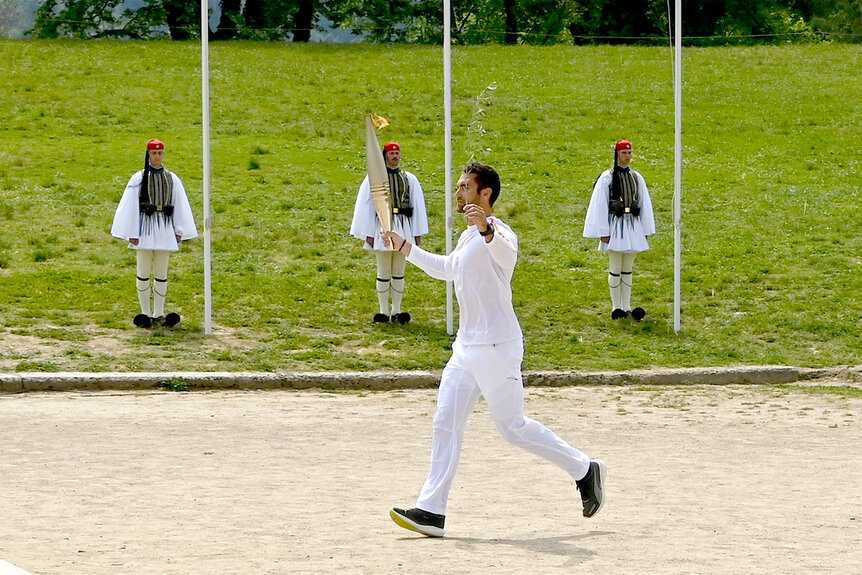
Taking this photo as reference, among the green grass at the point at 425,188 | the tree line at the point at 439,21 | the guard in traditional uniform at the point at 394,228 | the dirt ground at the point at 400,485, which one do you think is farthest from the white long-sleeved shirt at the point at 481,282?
the tree line at the point at 439,21

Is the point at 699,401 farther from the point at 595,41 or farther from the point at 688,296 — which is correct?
the point at 595,41

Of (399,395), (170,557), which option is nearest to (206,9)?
(399,395)

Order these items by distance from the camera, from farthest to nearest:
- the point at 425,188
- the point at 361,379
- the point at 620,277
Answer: the point at 425,188 < the point at 620,277 < the point at 361,379

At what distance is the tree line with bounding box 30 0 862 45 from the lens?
36562 mm

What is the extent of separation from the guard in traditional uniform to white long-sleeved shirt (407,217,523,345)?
28.6ft

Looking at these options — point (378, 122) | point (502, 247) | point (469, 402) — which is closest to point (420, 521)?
point (469, 402)

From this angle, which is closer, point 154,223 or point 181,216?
point 154,223

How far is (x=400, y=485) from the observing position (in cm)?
955

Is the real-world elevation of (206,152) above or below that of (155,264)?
above

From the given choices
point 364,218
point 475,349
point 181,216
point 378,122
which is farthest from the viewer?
point 364,218

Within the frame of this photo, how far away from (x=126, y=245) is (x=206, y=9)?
19.7 ft

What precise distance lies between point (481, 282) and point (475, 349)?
1.20 ft

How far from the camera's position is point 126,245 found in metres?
21.0

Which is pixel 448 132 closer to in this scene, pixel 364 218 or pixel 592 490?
pixel 364 218
